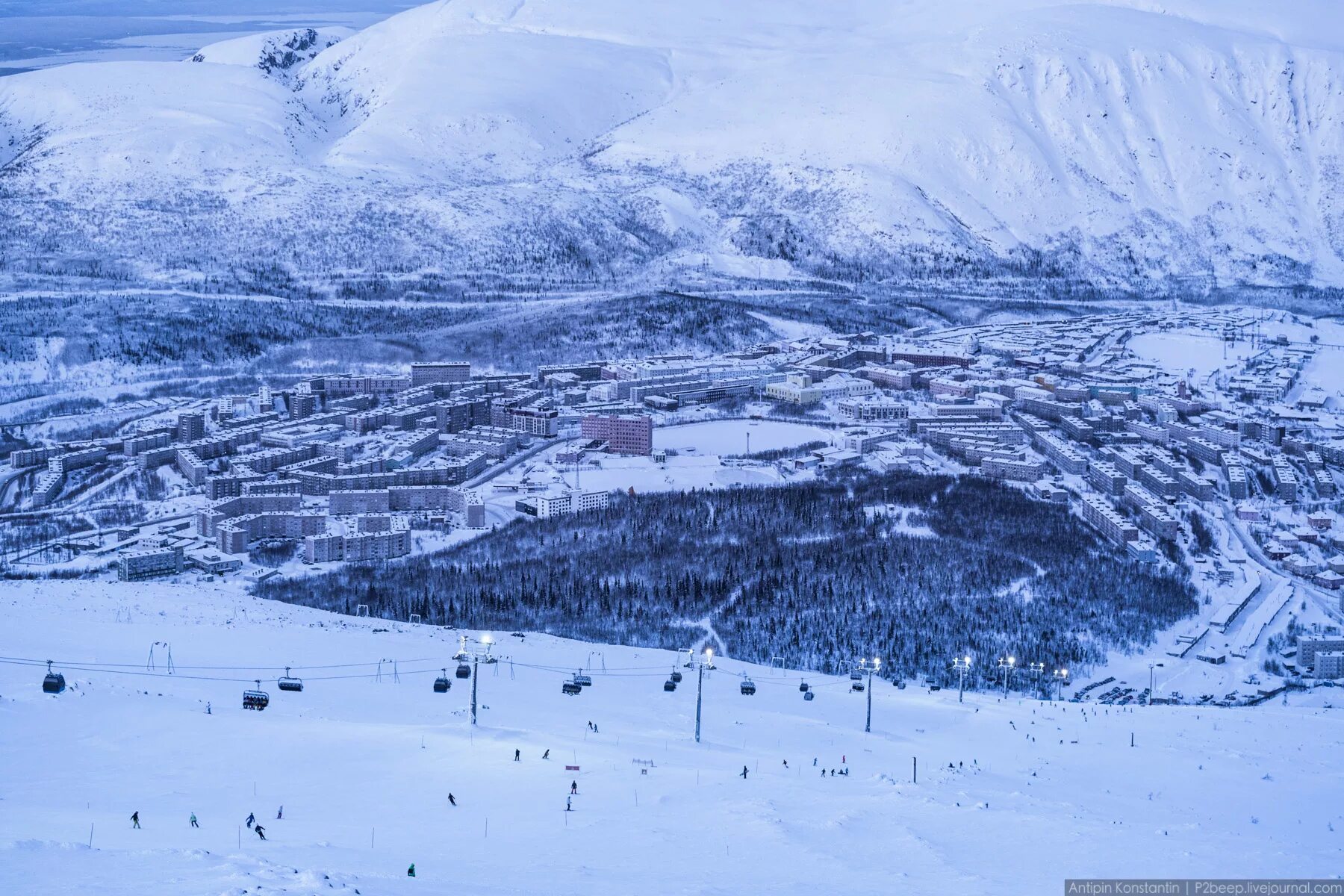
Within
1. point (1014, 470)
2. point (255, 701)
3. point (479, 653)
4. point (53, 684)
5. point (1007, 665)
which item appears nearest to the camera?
point (53, 684)

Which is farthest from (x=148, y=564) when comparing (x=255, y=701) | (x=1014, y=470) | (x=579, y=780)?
(x=1014, y=470)

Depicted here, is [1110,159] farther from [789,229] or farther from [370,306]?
[370,306]

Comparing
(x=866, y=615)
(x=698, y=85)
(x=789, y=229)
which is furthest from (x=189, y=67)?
(x=866, y=615)

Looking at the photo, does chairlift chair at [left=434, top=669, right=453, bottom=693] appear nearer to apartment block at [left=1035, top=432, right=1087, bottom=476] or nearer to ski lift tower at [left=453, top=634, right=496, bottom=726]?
ski lift tower at [left=453, top=634, right=496, bottom=726]

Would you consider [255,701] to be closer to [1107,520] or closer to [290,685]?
[290,685]

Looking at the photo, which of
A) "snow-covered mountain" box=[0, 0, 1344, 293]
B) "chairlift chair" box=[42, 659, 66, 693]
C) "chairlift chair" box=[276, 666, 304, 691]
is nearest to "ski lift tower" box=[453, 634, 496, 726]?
"chairlift chair" box=[276, 666, 304, 691]

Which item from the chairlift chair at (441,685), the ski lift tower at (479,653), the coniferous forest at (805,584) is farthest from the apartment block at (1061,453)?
the chairlift chair at (441,685)

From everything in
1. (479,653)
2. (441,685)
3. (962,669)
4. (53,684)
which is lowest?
(962,669)
